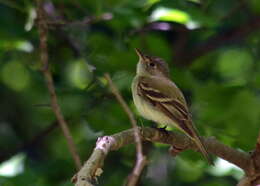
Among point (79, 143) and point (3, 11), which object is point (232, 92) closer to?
point (79, 143)

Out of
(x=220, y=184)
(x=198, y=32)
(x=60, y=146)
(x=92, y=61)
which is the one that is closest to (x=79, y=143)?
(x=60, y=146)

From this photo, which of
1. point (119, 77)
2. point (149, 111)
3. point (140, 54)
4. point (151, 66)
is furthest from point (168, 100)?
point (151, 66)

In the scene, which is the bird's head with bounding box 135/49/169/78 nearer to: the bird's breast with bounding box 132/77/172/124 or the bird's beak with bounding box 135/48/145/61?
the bird's beak with bounding box 135/48/145/61

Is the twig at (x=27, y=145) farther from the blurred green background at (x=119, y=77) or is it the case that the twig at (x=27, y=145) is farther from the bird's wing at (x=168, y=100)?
the bird's wing at (x=168, y=100)

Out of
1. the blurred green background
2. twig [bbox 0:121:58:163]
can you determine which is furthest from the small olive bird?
twig [bbox 0:121:58:163]

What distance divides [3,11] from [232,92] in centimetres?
250

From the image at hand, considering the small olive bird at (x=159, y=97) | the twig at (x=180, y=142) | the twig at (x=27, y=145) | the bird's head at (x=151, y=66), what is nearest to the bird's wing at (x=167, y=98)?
the small olive bird at (x=159, y=97)

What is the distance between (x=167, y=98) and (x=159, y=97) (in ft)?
0.33

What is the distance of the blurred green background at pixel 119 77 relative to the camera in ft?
Answer: 18.4

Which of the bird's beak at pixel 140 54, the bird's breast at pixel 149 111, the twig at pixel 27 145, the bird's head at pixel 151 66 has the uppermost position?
the bird's beak at pixel 140 54

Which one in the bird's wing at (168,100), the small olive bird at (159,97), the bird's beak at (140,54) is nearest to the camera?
the bird's wing at (168,100)

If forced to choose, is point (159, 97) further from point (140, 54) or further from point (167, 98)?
point (140, 54)

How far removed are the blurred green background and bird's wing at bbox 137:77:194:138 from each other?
191 millimetres

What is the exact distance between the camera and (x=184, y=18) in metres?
5.47
